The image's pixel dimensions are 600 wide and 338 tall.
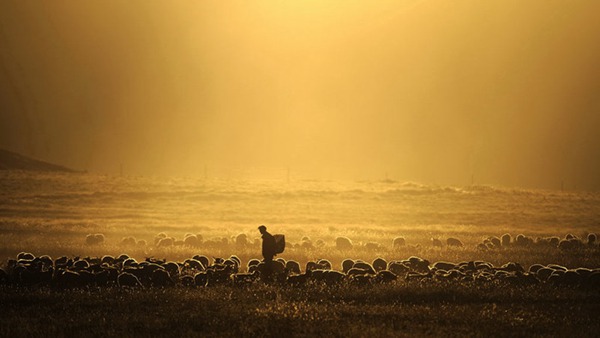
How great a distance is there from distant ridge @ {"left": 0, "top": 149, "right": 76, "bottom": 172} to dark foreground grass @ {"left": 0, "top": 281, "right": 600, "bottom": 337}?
132223mm

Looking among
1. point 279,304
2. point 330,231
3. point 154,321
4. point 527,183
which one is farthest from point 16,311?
point 527,183

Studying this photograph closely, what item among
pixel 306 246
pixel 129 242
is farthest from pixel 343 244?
pixel 129 242

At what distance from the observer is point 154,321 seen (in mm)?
15602

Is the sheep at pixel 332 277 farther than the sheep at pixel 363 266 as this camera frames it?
No

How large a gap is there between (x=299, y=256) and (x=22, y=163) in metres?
134

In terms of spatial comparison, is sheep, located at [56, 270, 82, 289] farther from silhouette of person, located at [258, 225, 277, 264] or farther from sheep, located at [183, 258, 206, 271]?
silhouette of person, located at [258, 225, 277, 264]

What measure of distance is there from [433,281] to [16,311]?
1201 cm

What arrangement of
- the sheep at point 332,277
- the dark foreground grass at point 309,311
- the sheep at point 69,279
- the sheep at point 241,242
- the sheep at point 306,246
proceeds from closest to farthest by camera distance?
the dark foreground grass at point 309,311, the sheep at point 69,279, the sheep at point 332,277, the sheep at point 306,246, the sheep at point 241,242

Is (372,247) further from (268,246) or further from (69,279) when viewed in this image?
(69,279)

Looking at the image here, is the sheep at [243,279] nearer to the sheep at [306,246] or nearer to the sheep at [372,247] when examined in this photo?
the sheep at [306,246]

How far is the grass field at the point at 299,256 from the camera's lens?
50.9 feet

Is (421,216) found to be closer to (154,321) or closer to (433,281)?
(433,281)

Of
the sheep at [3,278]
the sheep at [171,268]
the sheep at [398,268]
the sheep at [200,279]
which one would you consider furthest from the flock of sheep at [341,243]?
the sheep at [3,278]

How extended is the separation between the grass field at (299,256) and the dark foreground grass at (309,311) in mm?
41
